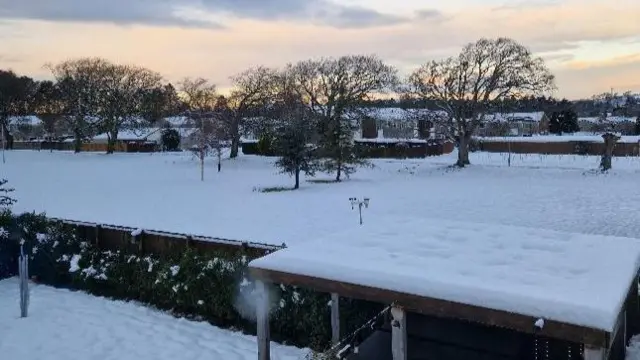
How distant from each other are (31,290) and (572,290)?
11654 millimetres

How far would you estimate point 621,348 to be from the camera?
25.3 ft

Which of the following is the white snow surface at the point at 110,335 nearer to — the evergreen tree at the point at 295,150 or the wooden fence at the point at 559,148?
the evergreen tree at the point at 295,150

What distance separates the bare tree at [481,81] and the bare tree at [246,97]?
43.8ft

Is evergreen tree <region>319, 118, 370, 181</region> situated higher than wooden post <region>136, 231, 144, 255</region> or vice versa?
evergreen tree <region>319, 118, 370, 181</region>

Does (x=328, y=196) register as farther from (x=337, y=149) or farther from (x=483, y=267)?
(x=483, y=267)

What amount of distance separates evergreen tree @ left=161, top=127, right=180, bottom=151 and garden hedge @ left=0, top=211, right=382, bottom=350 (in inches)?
1547

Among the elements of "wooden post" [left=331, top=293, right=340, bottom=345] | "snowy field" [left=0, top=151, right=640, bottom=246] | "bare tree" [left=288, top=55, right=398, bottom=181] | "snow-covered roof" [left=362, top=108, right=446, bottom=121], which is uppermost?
"bare tree" [left=288, top=55, right=398, bottom=181]

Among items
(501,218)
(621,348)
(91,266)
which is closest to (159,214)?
(91,266)

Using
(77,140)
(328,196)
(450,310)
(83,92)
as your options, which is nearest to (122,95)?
(83,92)

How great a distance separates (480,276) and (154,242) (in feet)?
28.7

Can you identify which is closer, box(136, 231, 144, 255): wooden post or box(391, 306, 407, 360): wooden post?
box(391, 306, 407, 360): wooden post

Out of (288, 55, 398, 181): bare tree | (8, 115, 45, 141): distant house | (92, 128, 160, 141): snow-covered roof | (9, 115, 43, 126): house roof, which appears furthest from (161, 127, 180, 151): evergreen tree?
(8, 115, 45, 141): distant house

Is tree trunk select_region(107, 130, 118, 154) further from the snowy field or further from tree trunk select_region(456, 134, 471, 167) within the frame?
tree trunk select_region(456, 134, 471, 167)

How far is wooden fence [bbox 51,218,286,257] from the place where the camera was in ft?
36.9
